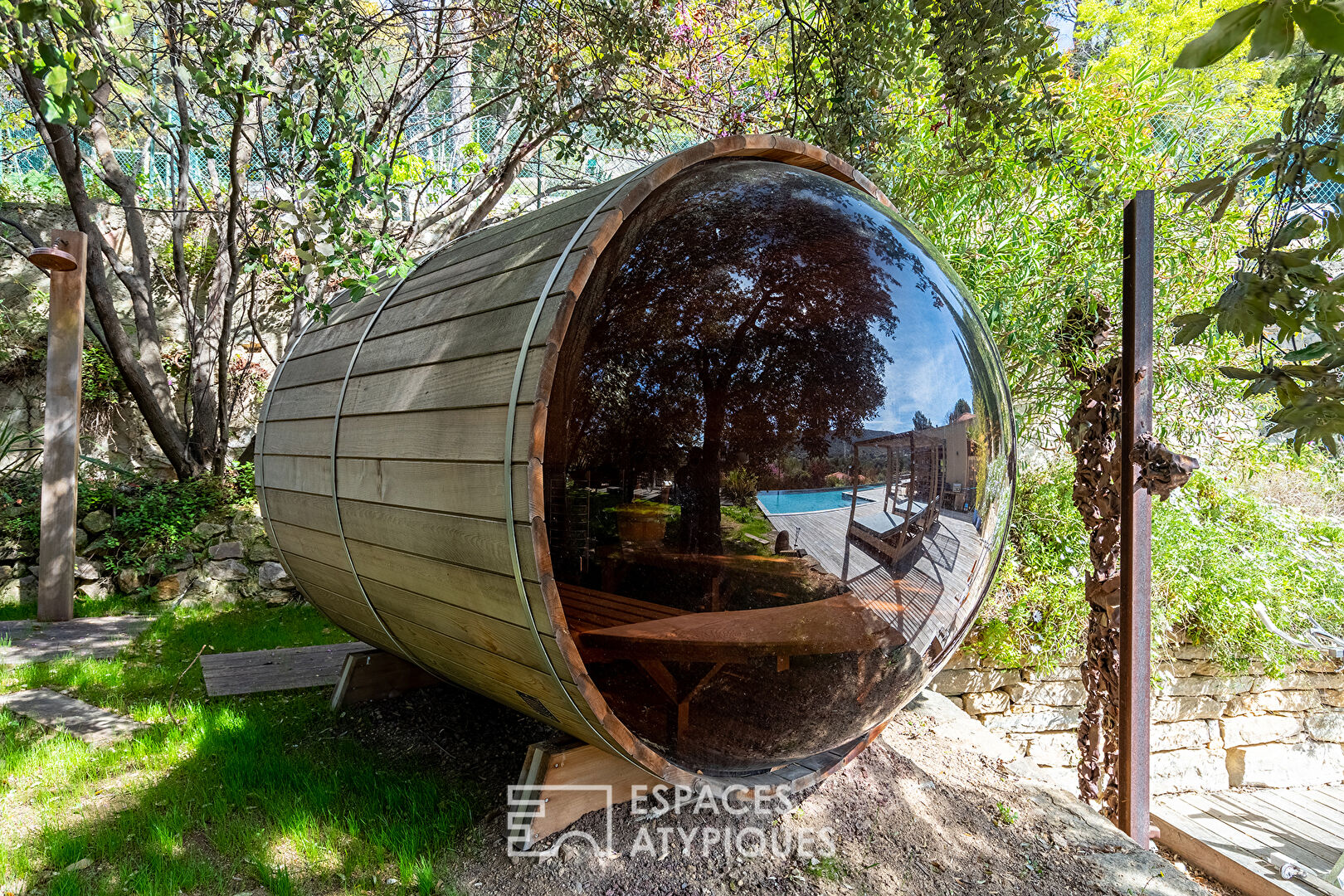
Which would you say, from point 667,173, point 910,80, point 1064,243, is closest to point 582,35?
point 910,80

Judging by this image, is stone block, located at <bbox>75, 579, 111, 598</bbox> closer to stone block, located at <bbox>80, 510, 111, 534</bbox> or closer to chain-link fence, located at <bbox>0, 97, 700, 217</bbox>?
stone block, located at <bbox>80, 510, 111, 534</bbox>

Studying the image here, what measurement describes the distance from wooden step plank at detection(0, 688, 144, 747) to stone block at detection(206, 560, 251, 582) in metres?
1.91

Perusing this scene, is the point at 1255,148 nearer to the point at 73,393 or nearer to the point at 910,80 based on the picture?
the point at 910,80

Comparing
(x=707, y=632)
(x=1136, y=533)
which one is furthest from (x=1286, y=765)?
(x=707, y=632)

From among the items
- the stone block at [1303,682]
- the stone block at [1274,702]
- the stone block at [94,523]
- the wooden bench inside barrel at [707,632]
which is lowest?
the stone block at [1274,702]

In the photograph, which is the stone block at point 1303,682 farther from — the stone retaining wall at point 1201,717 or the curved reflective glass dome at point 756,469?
the curved reflective glass dome at point 756,469

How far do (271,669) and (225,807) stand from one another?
1463 mm

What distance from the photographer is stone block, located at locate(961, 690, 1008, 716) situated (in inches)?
191

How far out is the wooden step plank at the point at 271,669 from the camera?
10.8 ft

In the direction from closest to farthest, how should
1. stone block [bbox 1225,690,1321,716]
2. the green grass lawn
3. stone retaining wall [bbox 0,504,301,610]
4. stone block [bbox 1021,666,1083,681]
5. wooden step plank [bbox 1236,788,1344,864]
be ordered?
the green grass lawn
wooden step plank [bbox 1236,788,1344,864]
stone block [bbox 1021,666,1083,681]
stone retaining wall [bbox 0,504,301,610]
stone block [bbox 1225,690,1321,716]

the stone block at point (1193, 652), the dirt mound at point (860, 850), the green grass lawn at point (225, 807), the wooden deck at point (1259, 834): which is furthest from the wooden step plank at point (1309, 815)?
the green grass lawn at point (225, 807)

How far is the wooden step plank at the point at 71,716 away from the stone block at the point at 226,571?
1915 millimetres

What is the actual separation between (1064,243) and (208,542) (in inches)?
224

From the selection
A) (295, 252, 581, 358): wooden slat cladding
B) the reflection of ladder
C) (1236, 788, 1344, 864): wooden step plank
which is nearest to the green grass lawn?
the reflection of ladder
